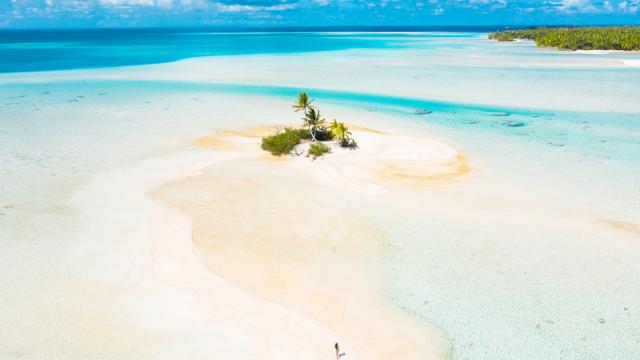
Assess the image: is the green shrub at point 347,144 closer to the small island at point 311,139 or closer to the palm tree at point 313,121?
the small island at point 311,139

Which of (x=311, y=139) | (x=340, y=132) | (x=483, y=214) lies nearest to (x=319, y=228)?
(x=483, y=214)

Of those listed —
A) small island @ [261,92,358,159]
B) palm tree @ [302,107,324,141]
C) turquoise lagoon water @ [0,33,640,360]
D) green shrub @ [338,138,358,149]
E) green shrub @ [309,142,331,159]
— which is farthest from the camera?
green shrub @ [338,138,358,149]

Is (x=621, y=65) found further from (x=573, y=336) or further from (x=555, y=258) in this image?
(x=573, y=336)

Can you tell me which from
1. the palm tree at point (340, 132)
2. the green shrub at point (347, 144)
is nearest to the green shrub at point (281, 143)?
the palm tree at point (340, 132)

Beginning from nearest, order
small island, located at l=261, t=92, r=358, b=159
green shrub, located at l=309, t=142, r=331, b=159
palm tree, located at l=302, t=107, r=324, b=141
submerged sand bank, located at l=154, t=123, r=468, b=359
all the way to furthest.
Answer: submerged sand bank, located at l=154, t=123, r=468, b=359 < green shrub, located at l=309, t=142, r=331, b=159 < small island, located at l=261, t=92, r=358, b=159 < palm tree, located at l=302, t=107, r=324, b=141

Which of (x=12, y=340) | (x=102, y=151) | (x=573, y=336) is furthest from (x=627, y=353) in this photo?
(x=102, y=151)

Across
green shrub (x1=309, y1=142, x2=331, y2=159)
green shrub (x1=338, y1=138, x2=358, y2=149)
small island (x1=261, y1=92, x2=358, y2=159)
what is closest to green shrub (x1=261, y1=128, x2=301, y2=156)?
small island (x1=261, y1=92, x2=358, y2=159)

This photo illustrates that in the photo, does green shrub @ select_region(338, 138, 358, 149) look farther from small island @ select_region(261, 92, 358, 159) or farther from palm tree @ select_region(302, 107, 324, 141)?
palm tree @ select_region(302, 107, 324, 141)
